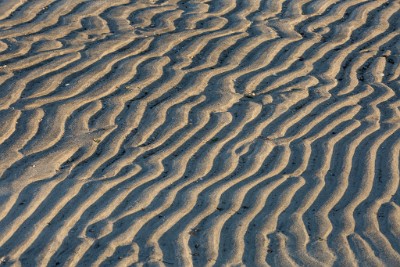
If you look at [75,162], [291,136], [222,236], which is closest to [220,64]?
[291,136]

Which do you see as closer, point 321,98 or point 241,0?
point 321,98

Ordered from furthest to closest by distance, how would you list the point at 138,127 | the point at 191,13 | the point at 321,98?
1. the point at 191,13
2. the point at 321,98
3. the point at 138,127

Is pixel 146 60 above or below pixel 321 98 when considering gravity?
above

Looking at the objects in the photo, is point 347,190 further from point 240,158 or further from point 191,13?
point 191,13

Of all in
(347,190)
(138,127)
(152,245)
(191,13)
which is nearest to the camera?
(152,245)

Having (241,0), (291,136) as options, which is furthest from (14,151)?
(241,0)

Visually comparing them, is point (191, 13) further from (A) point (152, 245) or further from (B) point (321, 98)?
(A) point (152, 245)
